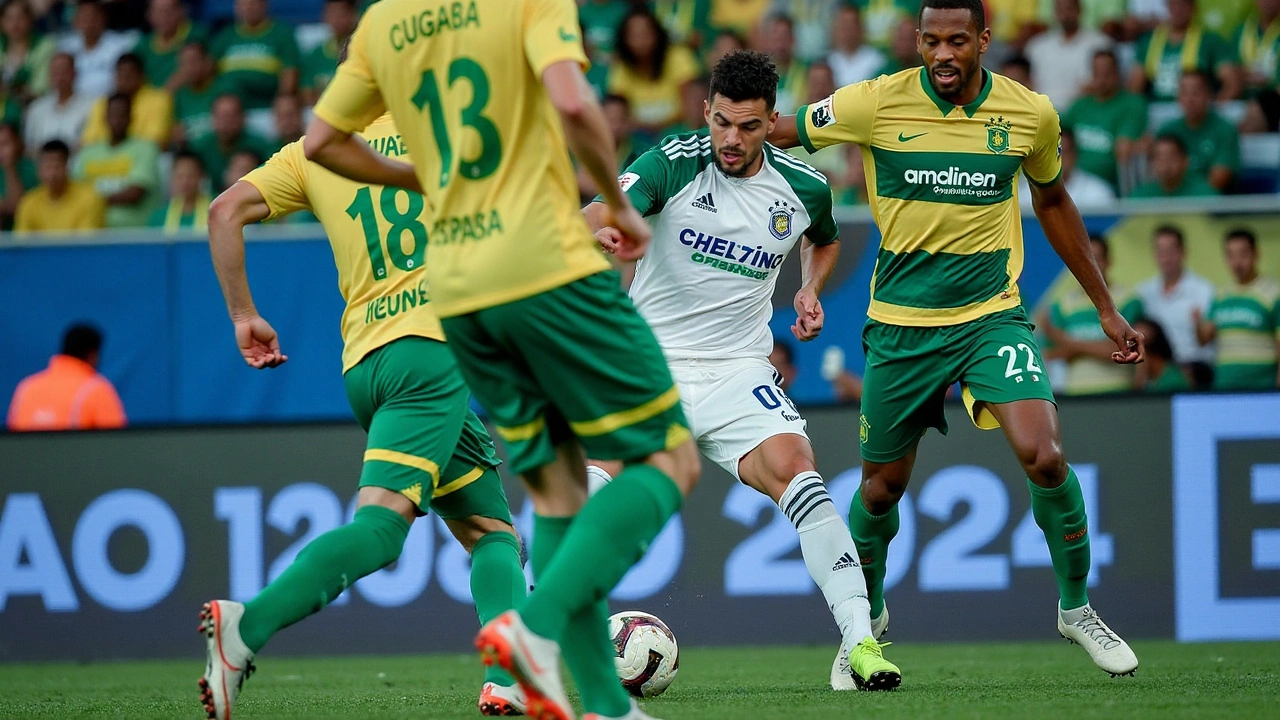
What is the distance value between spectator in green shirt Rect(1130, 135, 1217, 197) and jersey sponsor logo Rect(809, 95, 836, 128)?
5599 millimetres

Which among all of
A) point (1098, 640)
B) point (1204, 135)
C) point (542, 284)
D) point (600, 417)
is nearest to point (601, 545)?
point (600, 417)

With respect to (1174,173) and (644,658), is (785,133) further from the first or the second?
(1174,173)

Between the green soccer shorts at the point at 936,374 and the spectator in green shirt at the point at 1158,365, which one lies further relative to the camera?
the spectator in green shirt at the point at 1158,365

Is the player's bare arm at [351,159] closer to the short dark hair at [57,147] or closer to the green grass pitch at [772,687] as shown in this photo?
the green grass pitch at [772,687]

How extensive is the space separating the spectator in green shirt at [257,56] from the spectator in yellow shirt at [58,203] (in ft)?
5.78

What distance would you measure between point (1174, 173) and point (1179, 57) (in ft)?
5.64

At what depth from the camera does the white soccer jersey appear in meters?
6.49

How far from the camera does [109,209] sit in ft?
41.9

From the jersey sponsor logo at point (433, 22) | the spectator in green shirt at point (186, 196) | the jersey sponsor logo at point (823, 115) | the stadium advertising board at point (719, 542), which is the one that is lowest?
the stadium advertising board at point (719, 542)

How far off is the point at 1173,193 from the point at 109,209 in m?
8.41

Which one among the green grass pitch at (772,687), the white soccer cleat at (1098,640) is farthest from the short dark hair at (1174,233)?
the white soccer cleat at (1098,640)

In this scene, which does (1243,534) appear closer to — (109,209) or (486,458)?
(486,458)

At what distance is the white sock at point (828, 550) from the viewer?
6078 millimetres

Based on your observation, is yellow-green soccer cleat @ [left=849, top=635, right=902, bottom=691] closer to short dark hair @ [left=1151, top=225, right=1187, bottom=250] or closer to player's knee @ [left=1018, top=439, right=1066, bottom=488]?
player's knee @ [left=1018, top=439, right=1066, bottom=488]
